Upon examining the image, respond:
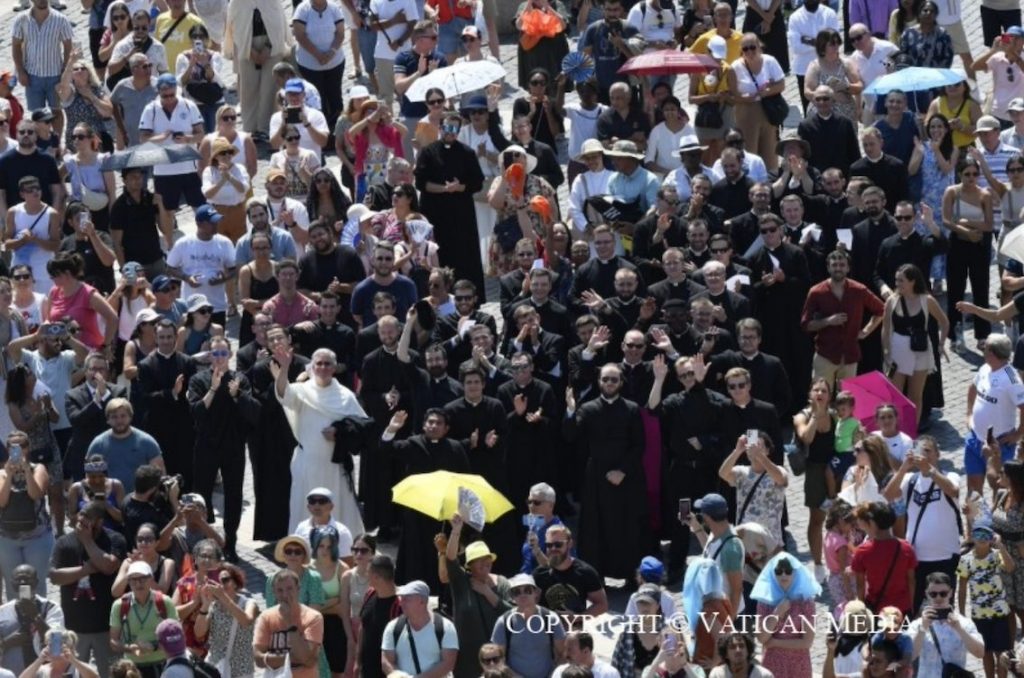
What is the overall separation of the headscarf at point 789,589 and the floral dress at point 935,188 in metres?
6.99

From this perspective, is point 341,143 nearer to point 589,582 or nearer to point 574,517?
point 574,517

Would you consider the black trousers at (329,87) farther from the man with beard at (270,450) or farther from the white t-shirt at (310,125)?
the man with beard at (270,450)

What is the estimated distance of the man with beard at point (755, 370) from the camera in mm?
23266

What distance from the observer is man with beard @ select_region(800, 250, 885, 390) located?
80.8 ft

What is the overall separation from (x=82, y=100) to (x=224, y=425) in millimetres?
→ 7449

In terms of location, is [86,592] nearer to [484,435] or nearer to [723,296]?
[484,435]

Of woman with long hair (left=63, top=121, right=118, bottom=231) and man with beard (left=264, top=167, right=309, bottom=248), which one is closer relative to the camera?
man with beard (left=264, top=167, right=309, bottom=248)

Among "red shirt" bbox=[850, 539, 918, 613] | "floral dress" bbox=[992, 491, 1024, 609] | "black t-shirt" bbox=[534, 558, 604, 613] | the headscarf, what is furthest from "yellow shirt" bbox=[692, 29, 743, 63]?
the headscarf

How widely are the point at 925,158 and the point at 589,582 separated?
7615mm

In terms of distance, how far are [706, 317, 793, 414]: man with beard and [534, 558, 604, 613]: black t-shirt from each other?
2961 millimetres

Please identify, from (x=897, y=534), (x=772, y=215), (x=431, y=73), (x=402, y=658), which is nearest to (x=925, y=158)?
(x=772, y=215)

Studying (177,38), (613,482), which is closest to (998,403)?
(613,482)

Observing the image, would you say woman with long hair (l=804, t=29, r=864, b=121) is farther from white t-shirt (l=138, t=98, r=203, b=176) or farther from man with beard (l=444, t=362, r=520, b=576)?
man with beard (l=444, t=362, r=520, b=576)

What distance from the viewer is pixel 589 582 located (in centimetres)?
2067
